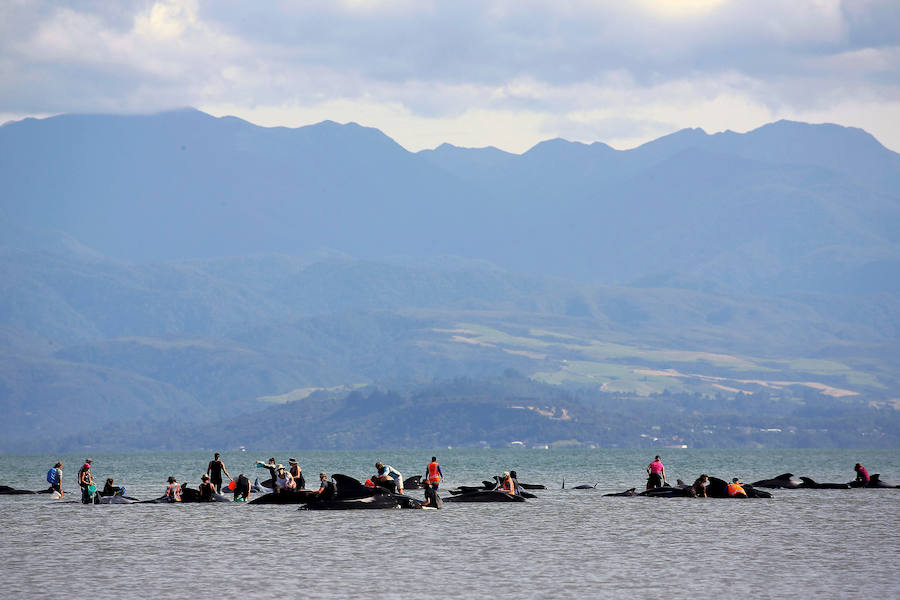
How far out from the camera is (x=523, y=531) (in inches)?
2557

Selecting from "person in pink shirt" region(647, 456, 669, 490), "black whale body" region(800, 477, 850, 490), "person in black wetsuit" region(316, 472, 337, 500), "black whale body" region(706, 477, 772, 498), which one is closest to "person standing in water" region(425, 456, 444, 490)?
"person in black wetsuit" region(316, 472, 337, 500)

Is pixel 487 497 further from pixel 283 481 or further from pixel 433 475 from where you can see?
pixel 283 481

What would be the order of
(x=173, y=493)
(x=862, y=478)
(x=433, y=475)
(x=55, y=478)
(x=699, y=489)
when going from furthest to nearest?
(x=862, y=478)
(x=55, y=478)
(x=699, y=489)
(x=173, y=493)
(x=433, y=475)

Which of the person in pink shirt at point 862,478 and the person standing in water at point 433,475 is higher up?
the person in pink shirt at point 862,478

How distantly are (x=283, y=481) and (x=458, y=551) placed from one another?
29.2 meters

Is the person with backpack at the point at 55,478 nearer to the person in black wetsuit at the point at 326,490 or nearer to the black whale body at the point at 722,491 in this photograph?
the person in black wetsuit at the point at 326,490

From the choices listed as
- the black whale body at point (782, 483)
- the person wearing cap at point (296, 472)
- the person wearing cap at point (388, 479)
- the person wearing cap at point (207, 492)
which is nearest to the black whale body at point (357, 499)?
the person wearing cap at point (388, 479)

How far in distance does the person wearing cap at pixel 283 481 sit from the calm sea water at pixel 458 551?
8.16ft

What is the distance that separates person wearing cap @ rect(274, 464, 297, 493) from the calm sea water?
249cm

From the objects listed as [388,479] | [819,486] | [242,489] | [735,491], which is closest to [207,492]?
[242,489]

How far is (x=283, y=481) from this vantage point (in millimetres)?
82625

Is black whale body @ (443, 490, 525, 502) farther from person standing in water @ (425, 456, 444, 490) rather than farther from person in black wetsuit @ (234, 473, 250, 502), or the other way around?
person in black wetsuit @ (234, 473, 250, 502)

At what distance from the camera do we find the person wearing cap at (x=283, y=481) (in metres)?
82.1

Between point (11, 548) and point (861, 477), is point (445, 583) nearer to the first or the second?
point (11, 548)
